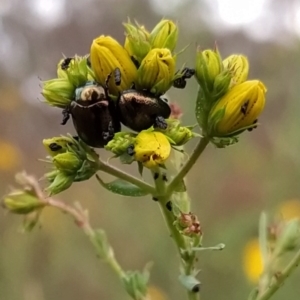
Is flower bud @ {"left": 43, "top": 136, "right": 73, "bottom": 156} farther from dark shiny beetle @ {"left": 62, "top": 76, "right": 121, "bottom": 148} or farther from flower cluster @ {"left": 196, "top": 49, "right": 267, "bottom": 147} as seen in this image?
flower cluster @ {"left": 196, "top": 49, "right": 267, "bottom": 147}

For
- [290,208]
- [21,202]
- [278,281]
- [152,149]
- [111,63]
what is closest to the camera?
[152,149]

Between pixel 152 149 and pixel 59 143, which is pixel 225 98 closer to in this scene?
pixel 152 149

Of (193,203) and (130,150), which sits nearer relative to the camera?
(130,150)

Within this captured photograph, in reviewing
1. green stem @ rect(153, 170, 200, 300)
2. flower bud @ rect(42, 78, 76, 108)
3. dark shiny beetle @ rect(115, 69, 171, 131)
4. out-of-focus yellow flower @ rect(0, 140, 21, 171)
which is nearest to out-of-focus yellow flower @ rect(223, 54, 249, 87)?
dark shiny beetle @ rect(115, 69, 171, 131)

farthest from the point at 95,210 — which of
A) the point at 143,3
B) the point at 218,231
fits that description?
the point at 143,3

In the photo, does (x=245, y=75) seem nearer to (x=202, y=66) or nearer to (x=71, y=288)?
(x=202, y=66)

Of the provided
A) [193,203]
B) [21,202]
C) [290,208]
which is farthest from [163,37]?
[193,203]
